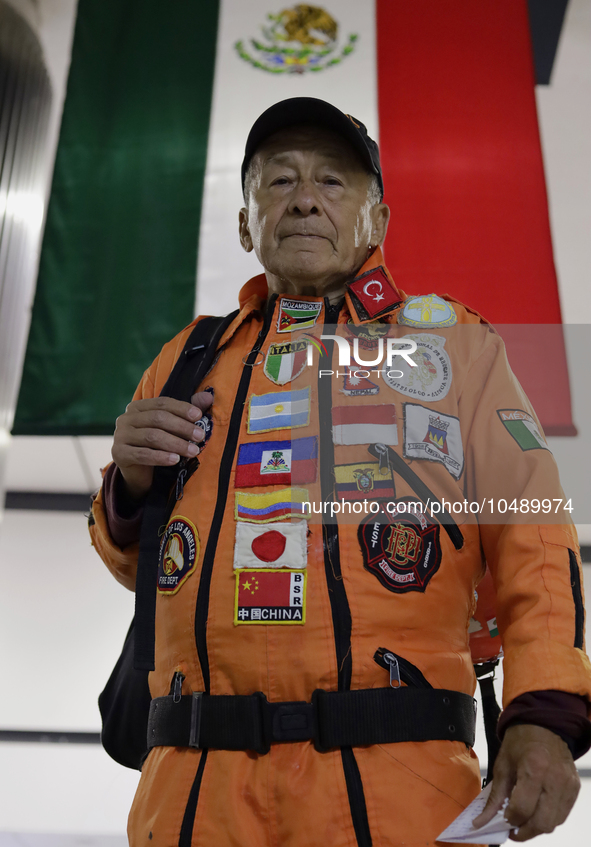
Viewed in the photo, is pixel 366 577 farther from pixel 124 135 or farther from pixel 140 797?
pixel 124 135

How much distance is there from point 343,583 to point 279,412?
28cm

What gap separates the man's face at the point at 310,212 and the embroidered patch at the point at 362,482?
0.40 metres

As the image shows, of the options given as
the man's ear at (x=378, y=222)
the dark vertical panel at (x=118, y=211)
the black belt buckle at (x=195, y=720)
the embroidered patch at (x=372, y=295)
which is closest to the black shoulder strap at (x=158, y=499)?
the black belt buckle at (x=195, y=720)

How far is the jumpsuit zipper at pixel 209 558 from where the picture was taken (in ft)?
2.59

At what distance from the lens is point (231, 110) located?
101 inches

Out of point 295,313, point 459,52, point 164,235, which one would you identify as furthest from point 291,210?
point 459,52

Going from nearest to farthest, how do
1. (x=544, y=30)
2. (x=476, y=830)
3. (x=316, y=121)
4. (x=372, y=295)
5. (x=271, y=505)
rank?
(x=476, y=830), (x=271, y=505), (x=372, y=295), (x=316, y=121), (x=544, y=30)

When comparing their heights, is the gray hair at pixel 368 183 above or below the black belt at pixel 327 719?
above

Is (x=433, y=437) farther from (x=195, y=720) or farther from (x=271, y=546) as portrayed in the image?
(x=195, y=720)

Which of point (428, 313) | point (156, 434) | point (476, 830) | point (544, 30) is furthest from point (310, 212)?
point (544, 30)

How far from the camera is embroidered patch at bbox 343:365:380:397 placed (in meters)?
1.03

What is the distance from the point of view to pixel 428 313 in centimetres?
113

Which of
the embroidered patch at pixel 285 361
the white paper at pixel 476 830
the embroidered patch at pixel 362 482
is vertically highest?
the embroidered patch at pixel 285 361

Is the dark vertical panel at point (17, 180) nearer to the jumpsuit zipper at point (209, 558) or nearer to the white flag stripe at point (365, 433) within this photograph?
the jumpsuit zipper at point (209, 558)
